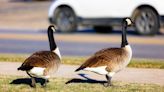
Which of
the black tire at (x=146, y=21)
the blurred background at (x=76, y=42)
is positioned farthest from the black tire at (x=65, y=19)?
the black tire at (x=146, y=21)

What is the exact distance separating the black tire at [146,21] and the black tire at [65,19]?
2.54 metres

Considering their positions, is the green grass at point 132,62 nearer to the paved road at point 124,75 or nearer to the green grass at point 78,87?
the paved road at point 124,75

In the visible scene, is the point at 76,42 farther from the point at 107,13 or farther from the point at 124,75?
the point at 124,75

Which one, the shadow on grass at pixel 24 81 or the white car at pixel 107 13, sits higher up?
the shadow on grass at pixel 24 81

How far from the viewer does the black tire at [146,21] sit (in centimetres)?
2144

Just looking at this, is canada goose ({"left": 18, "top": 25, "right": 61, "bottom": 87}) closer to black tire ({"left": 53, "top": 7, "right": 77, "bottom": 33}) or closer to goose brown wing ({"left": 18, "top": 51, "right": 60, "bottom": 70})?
goose brown wing ({"left": 18, "top": 51, "right": 60, "bottom": 70})

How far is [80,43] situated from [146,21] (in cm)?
304

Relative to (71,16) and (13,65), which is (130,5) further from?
(13,65)

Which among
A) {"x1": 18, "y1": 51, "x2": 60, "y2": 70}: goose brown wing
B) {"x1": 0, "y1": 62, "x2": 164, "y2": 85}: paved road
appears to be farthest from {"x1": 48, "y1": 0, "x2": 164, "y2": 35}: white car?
{"x1": 18, "y1": 51, "x2": 60, "y2": 70}: goose brown wing

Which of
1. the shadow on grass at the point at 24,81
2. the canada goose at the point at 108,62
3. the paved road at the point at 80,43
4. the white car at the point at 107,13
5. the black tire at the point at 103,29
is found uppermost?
the canada goose at the point at 108,62

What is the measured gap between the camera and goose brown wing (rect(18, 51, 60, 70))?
9766 millimetres

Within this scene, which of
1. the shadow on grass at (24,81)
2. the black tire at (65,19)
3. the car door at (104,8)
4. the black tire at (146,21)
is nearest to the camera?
the shadow on grass at (24,81)

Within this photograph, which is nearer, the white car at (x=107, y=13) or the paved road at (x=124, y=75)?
the paved road at (x=124, y=75)

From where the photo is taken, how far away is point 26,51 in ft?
57.4
